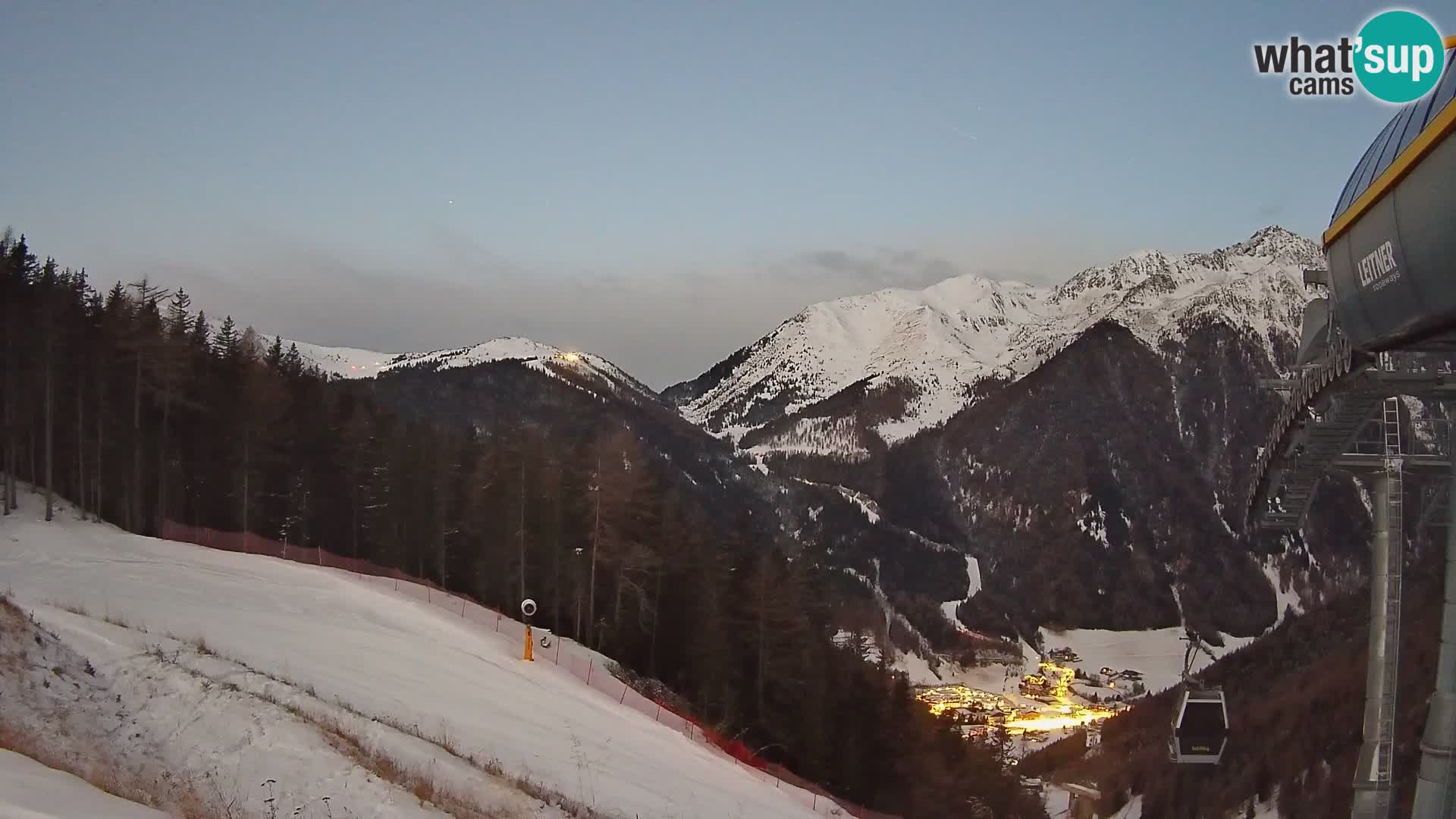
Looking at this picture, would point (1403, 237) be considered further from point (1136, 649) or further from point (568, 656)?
point (1136, 649)

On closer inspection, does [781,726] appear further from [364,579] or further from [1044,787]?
[1044,787]

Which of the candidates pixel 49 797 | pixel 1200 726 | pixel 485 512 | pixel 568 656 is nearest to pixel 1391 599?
pixel 1200 726

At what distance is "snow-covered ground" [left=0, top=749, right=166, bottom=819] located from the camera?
23.4 ft

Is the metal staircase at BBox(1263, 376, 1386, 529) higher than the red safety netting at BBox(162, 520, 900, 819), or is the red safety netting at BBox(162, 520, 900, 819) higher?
the metal staircase at BBox(1263, 376, 1386, 529)

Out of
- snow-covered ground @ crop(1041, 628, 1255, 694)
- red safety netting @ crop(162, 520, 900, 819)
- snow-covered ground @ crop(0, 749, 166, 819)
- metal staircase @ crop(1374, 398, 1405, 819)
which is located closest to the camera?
snow-covered ground @ crop(0, 749, 166, 819)

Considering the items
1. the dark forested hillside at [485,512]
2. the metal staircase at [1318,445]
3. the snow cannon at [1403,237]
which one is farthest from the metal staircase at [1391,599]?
the dark forested hillside at [485,512]

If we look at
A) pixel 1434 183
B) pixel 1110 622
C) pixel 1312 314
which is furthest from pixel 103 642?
pixel 1110 622

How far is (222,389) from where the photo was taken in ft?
156

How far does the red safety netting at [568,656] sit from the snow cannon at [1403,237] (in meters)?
14.3

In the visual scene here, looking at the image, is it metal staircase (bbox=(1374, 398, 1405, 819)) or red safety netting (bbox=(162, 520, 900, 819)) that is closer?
metal staircase (bbox=(1374, 398, 1405, 819))

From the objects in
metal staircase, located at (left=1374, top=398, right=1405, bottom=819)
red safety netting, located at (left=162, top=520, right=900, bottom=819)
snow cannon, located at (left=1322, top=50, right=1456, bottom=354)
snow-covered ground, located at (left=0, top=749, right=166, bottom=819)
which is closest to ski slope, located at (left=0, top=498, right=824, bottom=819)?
red safety netting, located at (left=162, top=520, right=900, bottom=819)

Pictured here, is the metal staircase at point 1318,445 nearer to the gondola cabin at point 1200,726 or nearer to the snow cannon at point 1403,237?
the snow cannon at point 1403,237

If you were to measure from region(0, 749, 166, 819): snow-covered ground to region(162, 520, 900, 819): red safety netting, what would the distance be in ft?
48.8

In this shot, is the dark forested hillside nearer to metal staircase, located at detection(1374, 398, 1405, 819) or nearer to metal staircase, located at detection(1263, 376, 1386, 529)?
metal staircase, located at detection(1263, 376, 1386, 529)
